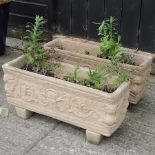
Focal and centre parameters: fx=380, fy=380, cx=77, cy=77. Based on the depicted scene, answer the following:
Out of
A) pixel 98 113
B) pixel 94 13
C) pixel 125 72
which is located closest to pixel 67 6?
pixel 94 13

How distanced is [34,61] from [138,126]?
116 centimetres

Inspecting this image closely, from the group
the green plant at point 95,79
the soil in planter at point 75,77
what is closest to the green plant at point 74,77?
the soil in planter at point 75,77

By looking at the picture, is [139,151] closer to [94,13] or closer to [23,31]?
[94,13]

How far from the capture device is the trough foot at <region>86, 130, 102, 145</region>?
3252 millimetres

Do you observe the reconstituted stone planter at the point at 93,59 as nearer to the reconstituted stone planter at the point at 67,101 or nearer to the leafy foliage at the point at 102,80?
the leafy foliage at the point at 102,80

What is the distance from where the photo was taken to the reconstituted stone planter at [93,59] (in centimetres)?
358

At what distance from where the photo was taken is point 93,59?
3723mm

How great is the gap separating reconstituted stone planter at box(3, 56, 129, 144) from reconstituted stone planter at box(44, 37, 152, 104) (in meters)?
0.32

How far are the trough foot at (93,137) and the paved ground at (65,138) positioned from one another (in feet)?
0.14

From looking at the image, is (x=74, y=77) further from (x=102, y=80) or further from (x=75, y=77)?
(x=102, y=80)

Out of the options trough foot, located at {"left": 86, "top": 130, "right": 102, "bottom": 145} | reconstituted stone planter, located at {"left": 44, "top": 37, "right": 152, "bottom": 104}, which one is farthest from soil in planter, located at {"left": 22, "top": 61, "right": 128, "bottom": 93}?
trough foot, located at {"left": 86, "top": 130, "right": 102, "bottom": 145}

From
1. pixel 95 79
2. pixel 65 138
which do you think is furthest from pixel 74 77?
pixel 65 138

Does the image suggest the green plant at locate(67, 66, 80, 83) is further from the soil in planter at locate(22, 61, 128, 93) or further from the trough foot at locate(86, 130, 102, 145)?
the trough foot at locate(86, 130, 102, 145)

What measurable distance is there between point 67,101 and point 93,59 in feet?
2.07
